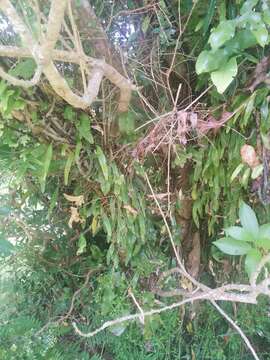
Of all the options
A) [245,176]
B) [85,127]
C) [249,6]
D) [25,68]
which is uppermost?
[249,6]

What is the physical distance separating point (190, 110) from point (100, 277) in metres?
0.73

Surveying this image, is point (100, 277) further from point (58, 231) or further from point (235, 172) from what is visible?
point (235, 172)

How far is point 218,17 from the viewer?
0.92m

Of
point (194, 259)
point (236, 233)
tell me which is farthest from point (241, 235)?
point (194, 259)

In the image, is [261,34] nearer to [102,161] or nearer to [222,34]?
[222,34]

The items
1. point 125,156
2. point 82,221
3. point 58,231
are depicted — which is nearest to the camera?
point 125,156

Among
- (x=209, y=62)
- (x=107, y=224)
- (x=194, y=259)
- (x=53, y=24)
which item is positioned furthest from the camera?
(x=194, y=259)

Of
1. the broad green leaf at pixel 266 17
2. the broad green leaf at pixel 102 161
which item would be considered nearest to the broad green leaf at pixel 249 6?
the broad green leaf at pixel 266 17

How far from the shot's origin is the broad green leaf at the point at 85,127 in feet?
3.31

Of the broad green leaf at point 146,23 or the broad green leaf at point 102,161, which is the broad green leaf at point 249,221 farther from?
the broad green leaf at point 146,23

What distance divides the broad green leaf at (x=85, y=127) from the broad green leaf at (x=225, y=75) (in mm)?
384

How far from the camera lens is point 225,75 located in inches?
30.5

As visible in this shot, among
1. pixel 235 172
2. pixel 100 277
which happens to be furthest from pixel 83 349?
pixel 235 172

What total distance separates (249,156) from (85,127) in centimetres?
46
